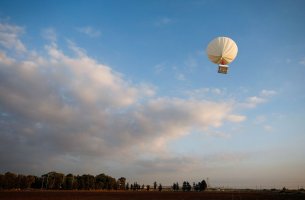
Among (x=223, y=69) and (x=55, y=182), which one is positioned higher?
(x=223, y=69)

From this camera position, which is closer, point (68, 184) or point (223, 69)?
point (223, 69)

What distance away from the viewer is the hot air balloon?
76.8 ft

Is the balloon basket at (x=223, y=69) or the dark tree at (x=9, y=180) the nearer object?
the balloon basket at (x=223, y=69)

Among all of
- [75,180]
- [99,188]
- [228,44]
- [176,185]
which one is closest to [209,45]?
[228,44]

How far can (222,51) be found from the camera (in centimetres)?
2334

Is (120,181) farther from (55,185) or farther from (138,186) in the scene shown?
(55,185)

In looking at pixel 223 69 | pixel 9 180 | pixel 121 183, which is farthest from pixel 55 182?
pixel 223 69

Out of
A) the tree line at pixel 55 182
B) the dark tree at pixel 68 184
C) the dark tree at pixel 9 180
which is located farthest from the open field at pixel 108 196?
the dark tree at pixel 68 184

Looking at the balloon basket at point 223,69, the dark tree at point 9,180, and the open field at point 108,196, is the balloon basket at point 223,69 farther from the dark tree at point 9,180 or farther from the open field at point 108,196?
the dark tree at point 9,180

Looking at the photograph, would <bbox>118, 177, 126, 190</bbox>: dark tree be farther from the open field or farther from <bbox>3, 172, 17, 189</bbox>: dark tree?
the open field

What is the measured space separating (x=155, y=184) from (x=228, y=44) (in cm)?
18605

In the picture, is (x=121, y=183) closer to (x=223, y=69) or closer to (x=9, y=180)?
(x=9, y=180)

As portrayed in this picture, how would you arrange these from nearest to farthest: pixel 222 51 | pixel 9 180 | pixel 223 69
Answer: pixel 222 51 < pixel 223 69 < pixel 9 180

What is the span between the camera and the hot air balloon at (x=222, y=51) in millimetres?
23422
